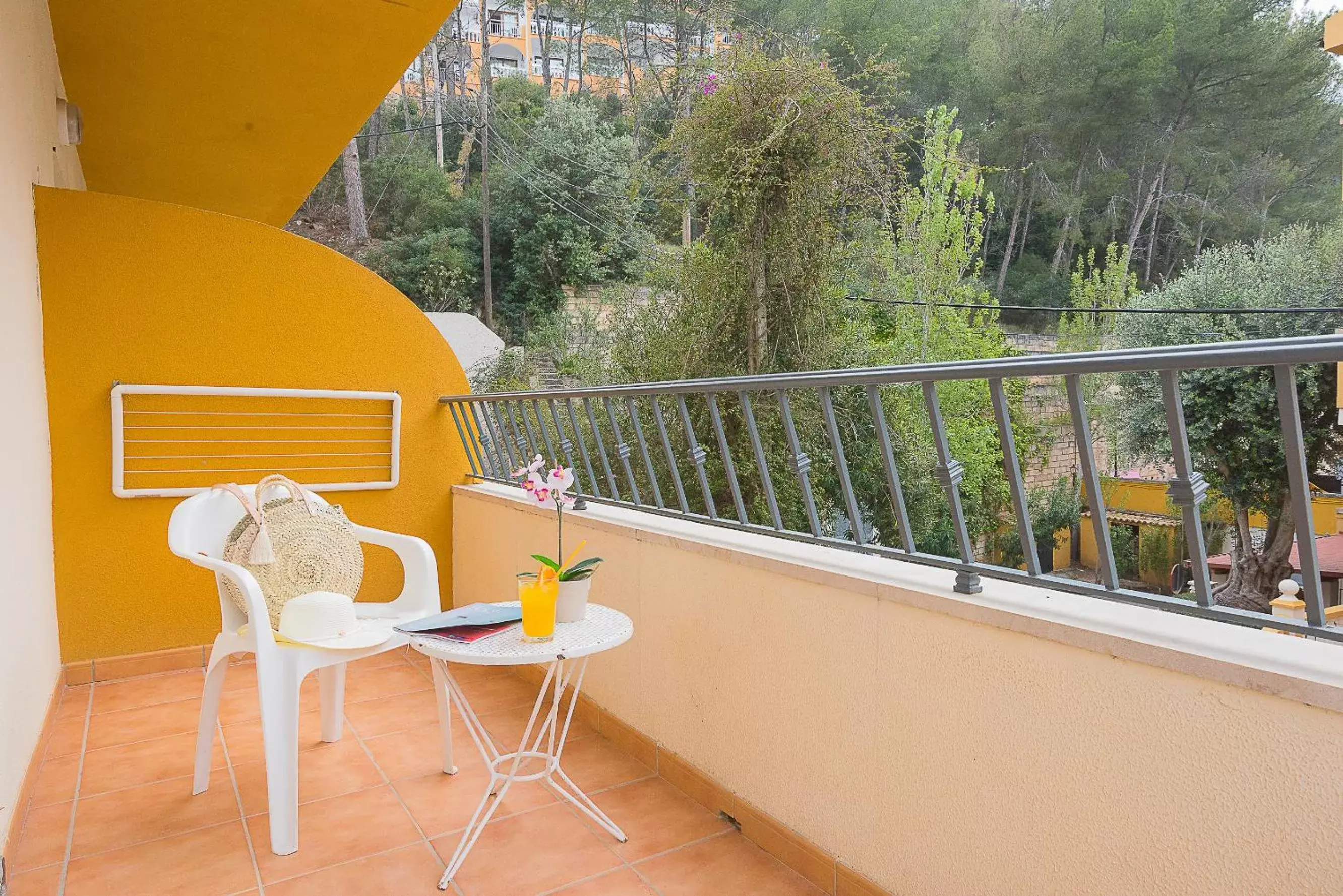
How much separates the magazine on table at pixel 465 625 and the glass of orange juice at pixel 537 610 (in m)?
0.11

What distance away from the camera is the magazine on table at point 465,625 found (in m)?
2.01

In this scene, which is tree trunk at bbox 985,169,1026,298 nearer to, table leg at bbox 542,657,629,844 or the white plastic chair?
the white plastic chair

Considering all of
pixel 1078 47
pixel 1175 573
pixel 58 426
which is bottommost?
pixel 1175 573

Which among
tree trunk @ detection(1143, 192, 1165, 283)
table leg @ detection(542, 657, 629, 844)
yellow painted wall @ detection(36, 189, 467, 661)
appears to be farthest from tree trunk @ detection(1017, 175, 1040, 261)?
table leg @ detection(542, 657, 629, 844)

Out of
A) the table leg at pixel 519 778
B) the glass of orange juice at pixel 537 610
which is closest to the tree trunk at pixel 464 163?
the table leg at pixel 519 778

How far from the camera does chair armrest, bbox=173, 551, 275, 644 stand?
7.11 feet

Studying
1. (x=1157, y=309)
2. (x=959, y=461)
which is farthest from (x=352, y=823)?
(x=1157, y=309)

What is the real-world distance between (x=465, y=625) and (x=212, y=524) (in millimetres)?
1091

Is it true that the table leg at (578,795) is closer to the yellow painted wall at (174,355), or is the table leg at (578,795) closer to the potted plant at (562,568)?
the potted plant at (562,568)

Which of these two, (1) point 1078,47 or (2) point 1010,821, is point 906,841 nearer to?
(2) point 1010,821

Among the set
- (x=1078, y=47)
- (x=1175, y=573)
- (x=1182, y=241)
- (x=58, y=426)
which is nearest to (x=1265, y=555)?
(x=1175, y=573)

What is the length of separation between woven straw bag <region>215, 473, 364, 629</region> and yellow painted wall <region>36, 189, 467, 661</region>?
1.15m

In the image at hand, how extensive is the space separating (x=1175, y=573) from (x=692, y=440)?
16.3 meters

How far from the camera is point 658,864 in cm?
205
